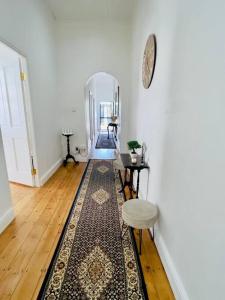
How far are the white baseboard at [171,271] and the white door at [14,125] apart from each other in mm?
2362

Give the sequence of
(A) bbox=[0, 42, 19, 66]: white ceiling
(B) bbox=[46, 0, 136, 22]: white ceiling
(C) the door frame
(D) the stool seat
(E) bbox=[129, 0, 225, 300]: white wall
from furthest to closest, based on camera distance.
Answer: (B) bbox=[46, 0, 136, 22]: white ceiling
(C) the door frame
(A) bbox=[0, 42, 19, 66]: white ceiling
(D) the stool seat
(E) bbox=[129, 0, 225, 300]: white wall

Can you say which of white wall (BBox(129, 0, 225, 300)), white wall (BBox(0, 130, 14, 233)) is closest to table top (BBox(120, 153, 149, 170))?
white wall (BBox(129, 0, 225, 300))

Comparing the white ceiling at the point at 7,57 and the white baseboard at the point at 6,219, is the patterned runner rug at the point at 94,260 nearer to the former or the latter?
the white baseboard at the point at 6,219

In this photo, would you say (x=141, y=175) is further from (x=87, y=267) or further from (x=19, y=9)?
(x=19, y=9)

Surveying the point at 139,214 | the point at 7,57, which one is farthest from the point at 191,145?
the point at 7,57

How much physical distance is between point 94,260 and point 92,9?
423cm

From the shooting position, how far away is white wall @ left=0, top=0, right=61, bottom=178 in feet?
7.28

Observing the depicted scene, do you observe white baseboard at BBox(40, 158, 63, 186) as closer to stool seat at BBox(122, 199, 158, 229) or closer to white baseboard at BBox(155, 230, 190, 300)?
stool seat at BBox(122, 199, 158, 229)

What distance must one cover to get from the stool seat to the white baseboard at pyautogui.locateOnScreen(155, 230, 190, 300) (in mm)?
237

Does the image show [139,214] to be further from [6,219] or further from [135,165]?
[6,219]

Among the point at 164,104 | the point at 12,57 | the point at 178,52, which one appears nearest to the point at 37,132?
the point at 12,57

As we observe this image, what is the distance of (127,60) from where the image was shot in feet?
13.0

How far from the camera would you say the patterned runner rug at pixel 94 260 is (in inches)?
52.9

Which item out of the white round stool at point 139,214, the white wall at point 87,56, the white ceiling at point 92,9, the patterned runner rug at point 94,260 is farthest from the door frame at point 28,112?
the white round stool at point 139,214
